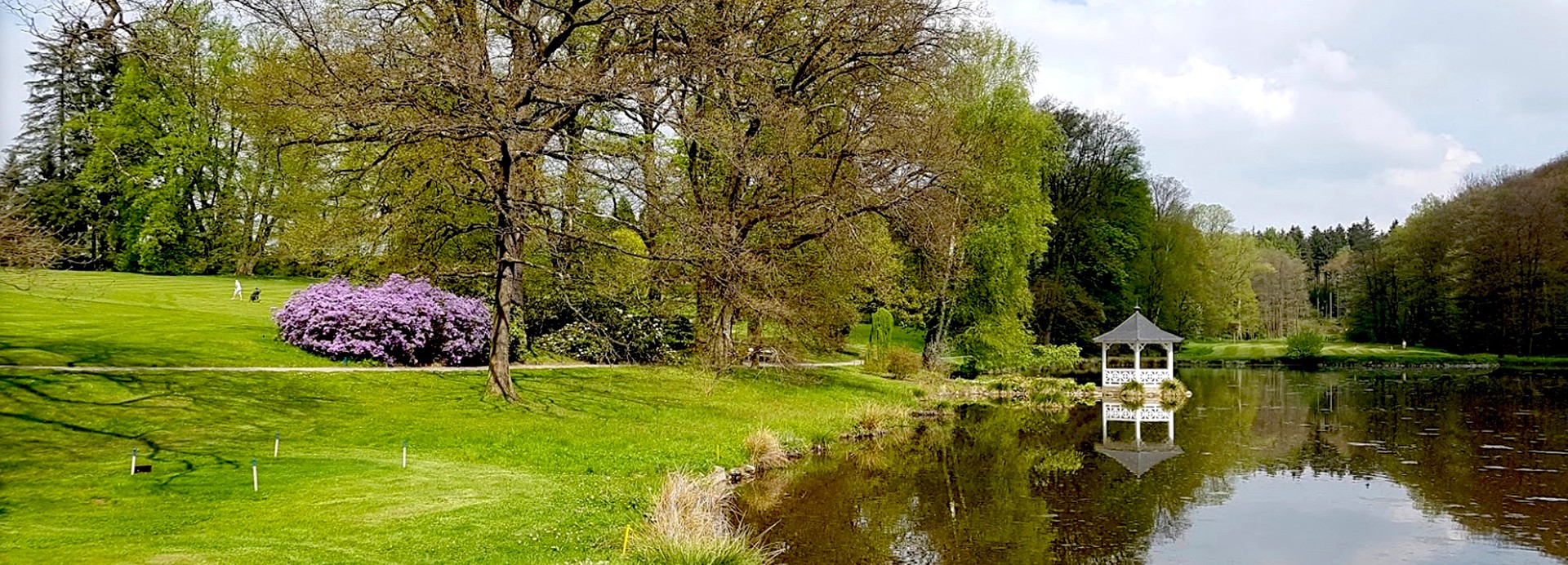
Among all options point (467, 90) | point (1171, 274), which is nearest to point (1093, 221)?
point (1171, 274)

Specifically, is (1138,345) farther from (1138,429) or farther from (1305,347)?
(1305,347)

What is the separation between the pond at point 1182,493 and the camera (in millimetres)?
10547

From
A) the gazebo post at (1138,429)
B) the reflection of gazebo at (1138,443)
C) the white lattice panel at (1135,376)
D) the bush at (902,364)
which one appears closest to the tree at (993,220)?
the bush at (902,364)

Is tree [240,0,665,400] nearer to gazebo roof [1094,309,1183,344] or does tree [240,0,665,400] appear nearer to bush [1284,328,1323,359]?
gazebo roof [1094,309,1183,344]

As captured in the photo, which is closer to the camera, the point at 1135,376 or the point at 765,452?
the point at 765,452

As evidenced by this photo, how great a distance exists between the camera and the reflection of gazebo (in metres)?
17.0

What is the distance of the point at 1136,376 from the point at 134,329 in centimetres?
2719

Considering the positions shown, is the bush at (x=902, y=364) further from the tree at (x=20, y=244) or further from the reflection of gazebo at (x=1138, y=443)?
the tree at (x=20, y=244)

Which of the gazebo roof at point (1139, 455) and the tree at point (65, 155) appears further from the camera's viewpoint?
the tree at point (65, 155)

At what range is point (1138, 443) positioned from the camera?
64.6 ft

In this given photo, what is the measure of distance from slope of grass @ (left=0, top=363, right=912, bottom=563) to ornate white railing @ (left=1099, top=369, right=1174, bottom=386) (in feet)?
50.7

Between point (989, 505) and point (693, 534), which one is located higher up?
point (693, 534)

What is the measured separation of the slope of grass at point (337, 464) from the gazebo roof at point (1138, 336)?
15.4 m

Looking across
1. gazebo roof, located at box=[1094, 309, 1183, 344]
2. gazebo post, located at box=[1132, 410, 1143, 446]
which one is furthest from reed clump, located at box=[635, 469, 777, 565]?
gazebo roof, located at box=[1094, 309, 1183, 344]
